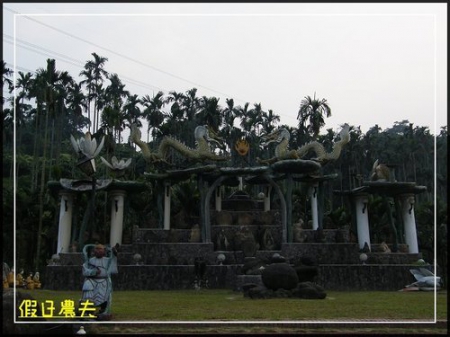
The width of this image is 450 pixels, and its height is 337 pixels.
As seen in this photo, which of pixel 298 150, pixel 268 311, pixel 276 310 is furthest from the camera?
pixel 298 150

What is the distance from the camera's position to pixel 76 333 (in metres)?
8.19

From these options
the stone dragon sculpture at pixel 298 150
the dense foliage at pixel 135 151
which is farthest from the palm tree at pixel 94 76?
the stone dragon sculpture at pixel 298 150

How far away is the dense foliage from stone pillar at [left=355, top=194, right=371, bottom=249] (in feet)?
4.61

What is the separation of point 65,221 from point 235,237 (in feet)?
25.4

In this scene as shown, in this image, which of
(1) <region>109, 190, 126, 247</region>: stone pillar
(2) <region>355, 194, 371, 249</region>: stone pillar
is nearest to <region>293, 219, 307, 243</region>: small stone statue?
(2) <region>355, 194, 371, 249</region>: stone pillar

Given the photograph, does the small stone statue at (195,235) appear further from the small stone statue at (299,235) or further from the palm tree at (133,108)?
the palm tree at (133,108)

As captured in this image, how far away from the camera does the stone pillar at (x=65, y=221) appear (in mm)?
25016

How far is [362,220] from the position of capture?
25625 millimetres

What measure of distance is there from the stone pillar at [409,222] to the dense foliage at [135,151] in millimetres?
2418

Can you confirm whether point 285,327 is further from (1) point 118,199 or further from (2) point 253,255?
(1) point 118,199

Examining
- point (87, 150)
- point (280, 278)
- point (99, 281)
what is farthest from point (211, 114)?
point (99, 281)

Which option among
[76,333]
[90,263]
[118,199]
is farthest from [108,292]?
[118,199]

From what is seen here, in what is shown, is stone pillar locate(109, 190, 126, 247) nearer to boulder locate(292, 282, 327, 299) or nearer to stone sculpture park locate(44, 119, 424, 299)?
stone sculpture park locate(44, 119, 424, 299)

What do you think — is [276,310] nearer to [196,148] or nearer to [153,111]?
[196,148]
